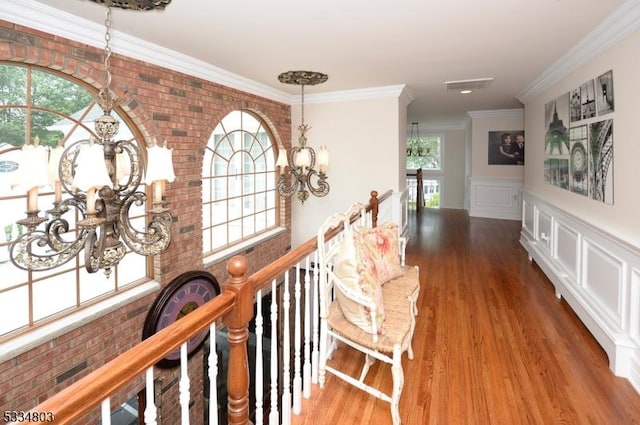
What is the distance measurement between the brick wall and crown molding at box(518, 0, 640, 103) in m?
3.65

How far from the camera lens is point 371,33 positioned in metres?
2.86

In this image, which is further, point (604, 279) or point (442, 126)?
point (442, 126)

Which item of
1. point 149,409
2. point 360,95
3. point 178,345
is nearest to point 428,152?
point 360,95

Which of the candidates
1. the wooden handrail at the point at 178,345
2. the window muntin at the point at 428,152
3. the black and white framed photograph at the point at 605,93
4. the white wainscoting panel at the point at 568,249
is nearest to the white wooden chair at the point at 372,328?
the wooden handrail at the point at 178,345

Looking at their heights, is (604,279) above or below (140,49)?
below

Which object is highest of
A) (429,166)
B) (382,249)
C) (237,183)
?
(429,166)

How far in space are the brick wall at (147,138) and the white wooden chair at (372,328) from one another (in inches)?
76.7

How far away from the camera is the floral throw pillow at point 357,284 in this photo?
1974 mm

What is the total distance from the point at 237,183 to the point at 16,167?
2554mm

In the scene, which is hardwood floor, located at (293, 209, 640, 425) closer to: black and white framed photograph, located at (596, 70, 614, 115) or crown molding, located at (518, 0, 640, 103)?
black and white framed photograph, located at (596, 70, 614, 115)

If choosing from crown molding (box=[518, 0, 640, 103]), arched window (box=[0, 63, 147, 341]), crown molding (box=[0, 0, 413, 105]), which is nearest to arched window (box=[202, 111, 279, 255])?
crown molding (box=[0, 0, 413, 105])

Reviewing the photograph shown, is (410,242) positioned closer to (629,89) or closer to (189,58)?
(629,89)

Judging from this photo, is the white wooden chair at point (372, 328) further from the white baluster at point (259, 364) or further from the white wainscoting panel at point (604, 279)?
the white wainscoting panel at point (604, 279)

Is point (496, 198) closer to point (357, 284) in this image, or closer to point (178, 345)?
point (357, 284)
